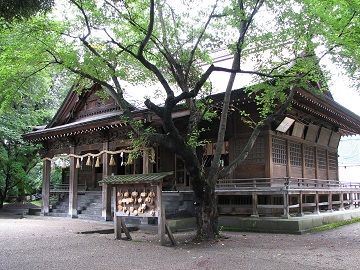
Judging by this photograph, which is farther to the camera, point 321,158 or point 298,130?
point 321,158

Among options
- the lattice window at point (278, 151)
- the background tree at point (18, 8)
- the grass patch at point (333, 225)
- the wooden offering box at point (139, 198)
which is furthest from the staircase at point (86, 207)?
the background tree at point (18, 8)

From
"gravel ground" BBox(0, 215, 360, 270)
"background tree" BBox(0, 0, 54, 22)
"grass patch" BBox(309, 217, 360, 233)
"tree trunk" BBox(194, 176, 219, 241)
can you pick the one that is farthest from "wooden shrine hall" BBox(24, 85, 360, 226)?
"background tree" BBox(0, 0, 54, 22)

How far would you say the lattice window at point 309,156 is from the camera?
18.7 m

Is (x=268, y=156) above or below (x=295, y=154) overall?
below

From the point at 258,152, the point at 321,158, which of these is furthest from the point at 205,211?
the point at 321,158

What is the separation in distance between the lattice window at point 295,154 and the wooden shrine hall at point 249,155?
14mm

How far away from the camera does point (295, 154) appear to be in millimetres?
17750

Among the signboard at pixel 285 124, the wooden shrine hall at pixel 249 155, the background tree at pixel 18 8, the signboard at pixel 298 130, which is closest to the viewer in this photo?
the background tree at pixel 18 8

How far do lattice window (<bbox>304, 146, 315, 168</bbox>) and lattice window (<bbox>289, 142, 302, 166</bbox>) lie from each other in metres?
0.75

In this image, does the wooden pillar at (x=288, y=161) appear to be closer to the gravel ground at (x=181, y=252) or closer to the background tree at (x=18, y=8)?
the gravel ground at (x=181, y=252)

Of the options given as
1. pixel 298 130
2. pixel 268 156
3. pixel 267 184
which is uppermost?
pixel 298 130

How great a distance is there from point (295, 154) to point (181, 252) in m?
10.1

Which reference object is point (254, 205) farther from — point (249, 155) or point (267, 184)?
A: point (249, 155)

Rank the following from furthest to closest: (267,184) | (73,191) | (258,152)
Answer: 1. (73,191)
2. (258,152)
3. (267,184)
